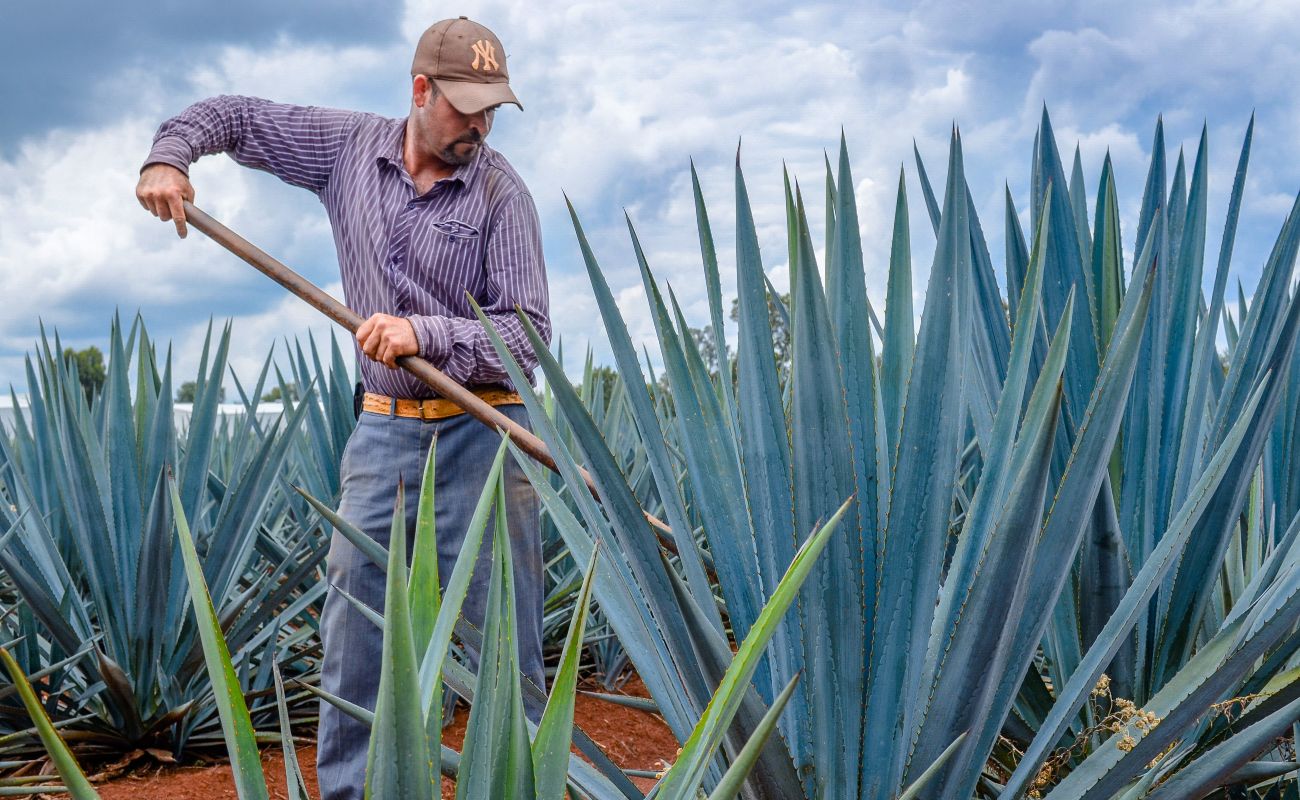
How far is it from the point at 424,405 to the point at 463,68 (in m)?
0.72

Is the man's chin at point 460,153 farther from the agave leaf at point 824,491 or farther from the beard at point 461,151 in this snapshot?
the agave leaf at point 824,491

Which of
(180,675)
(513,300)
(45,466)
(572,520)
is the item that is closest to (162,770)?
(180,675)

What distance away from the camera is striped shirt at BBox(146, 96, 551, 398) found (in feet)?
7.39

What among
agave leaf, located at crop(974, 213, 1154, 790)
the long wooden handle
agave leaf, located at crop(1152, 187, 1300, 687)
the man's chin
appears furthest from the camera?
the man's chin

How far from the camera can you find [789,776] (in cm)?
95

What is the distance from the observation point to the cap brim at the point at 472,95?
2191mm

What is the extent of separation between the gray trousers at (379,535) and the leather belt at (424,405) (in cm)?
1

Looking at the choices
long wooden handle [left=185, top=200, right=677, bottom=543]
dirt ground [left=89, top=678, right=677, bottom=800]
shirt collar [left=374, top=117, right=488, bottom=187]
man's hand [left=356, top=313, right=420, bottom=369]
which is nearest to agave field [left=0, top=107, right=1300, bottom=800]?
long wooden handle [left=185, top=200, right=677, bottom=543]

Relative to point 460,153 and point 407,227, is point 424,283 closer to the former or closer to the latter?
point 407,227

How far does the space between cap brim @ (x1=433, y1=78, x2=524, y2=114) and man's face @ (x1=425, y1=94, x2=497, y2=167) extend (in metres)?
0.02

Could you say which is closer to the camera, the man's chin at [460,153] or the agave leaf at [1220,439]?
the agave leaf at [1220,439]

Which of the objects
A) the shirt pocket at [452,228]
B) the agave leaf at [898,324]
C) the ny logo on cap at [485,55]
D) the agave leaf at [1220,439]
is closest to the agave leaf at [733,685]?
the agave leaf at [898,324]

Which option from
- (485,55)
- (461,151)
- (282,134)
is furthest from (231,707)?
(282,134)

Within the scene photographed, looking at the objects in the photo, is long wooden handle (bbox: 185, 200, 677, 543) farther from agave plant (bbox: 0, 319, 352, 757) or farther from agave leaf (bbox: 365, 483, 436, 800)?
agave leaf (bbox: 365, 483, 436, 800)
